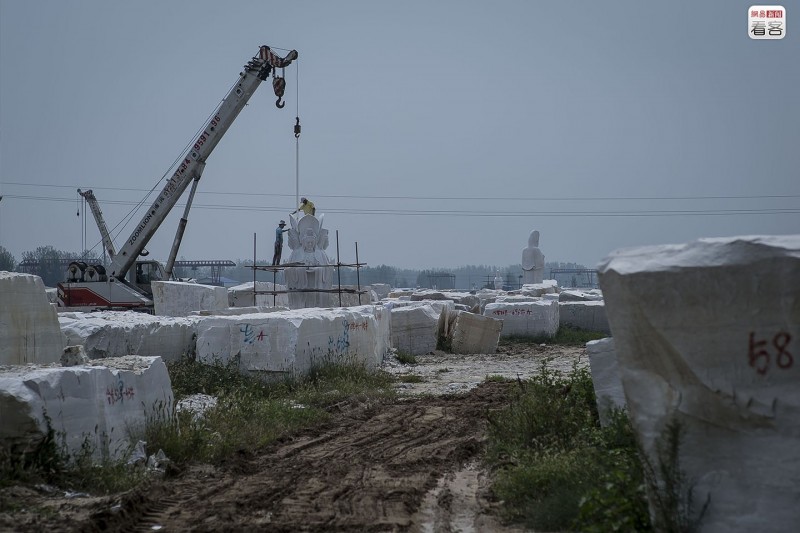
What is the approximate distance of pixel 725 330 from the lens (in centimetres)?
534

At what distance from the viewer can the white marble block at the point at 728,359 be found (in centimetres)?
524

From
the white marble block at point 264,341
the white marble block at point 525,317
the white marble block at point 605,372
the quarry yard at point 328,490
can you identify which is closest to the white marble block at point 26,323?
the white marble block at point 264,341

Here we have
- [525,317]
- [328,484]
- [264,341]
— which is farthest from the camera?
[525,317]

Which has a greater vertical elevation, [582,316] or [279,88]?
[279,88]

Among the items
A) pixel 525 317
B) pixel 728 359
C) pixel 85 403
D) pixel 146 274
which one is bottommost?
pixel 525 317

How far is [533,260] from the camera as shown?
40.4 m

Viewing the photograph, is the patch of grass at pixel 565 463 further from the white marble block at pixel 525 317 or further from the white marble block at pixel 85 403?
the white marble block at pixel 525 317

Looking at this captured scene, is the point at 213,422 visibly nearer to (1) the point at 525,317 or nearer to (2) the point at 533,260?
(1) the point at 525,317

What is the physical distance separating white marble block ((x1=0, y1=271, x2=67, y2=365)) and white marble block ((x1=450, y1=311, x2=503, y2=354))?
45.0ft

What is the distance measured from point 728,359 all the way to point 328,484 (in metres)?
4.13

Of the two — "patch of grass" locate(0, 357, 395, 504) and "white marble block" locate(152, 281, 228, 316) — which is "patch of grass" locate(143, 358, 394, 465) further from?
"white marble block" locate(152, 281, 228, 316)

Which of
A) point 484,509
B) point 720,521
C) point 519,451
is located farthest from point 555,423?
point 720,521

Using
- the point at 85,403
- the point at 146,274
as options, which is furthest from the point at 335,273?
the point at 85,403

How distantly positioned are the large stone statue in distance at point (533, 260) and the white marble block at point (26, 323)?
97.8 feet
